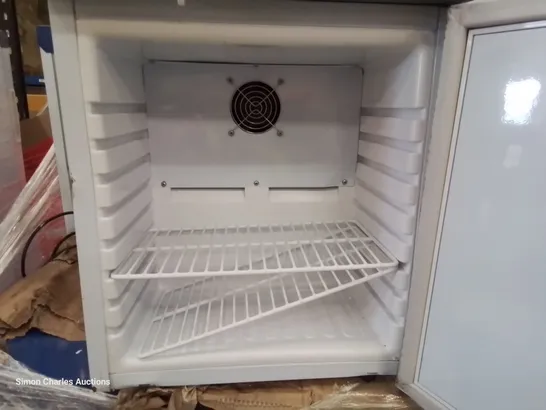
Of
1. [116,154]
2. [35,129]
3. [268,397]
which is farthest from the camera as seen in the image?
[35,129]

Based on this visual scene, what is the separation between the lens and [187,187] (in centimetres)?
117

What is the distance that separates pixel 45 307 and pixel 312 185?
722mm

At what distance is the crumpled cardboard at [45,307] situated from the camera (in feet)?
3.02

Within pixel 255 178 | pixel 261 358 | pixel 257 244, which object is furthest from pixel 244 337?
pixel 255 178

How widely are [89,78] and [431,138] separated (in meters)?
0.63

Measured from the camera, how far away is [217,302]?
1.19 metres

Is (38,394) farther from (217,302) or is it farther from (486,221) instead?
(486,221)

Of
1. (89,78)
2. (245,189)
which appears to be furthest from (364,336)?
(89,78)

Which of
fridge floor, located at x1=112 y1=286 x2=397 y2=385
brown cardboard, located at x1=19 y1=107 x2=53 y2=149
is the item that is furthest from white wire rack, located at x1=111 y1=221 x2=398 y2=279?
brown cardboard, located at x1=19 y1=107 x2=53 y2=149

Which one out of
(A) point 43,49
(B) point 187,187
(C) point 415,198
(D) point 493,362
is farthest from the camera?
(B) point 187,187

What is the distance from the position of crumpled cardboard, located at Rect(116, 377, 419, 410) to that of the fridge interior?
0.04 metres

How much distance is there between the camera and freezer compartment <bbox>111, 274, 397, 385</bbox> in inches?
37.1

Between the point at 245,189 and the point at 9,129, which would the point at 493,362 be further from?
the point at 9,129

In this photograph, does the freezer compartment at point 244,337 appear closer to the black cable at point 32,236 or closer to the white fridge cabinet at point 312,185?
the white fridge cabinet at point 312,185
